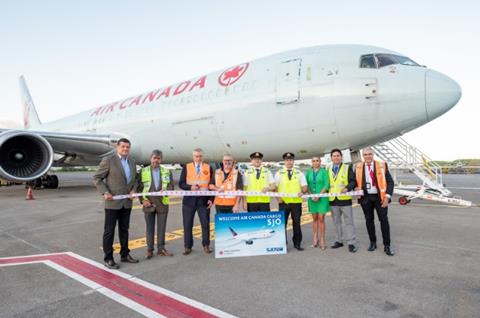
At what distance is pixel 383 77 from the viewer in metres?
6.98

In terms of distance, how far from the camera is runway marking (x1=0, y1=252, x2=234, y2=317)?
2.79 metres

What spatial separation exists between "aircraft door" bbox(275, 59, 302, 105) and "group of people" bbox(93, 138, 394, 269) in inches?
120

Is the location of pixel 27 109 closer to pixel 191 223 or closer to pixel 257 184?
pixel 191 223

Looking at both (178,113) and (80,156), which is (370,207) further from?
(80,156)

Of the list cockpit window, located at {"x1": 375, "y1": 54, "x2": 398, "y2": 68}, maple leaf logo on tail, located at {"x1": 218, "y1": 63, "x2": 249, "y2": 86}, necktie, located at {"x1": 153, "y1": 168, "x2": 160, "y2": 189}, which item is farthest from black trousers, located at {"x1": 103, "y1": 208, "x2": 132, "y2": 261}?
maple leaf logo on tail, located at {"x1": 218, "y1": 63, "x2": 249, "y2": 86}

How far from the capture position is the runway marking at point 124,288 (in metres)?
2.79

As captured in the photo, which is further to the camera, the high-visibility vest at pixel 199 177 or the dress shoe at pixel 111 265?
the high-visibility vest at pixel 199 177

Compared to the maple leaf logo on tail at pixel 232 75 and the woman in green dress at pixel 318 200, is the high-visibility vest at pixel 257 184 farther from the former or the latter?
the maple leaf logo on tail at pixel 232 75

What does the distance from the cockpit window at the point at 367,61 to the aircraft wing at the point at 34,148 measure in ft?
33.2

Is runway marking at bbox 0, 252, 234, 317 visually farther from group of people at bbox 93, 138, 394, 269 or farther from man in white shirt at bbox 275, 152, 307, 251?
man in white shirt at bbox 275, 152, 307, 251

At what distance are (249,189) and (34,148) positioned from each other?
1039 centimetres

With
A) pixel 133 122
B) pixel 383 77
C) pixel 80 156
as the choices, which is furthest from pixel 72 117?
pixel 383 77

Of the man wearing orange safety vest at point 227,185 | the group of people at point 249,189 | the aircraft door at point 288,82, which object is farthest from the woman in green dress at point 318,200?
the aircraft door at point 288,82

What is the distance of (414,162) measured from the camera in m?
9.47
